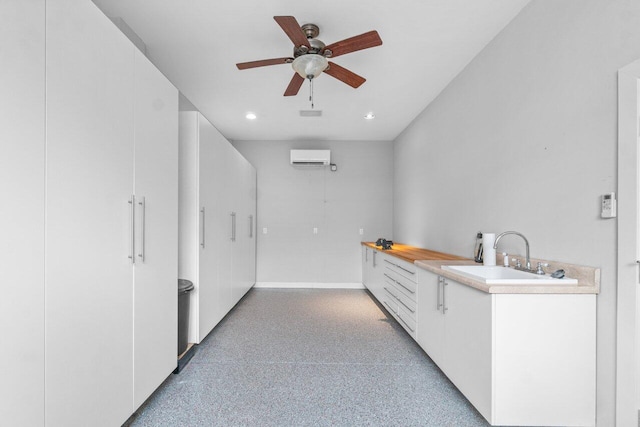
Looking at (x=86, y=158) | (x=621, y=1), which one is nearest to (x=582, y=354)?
(x=621, y=1)

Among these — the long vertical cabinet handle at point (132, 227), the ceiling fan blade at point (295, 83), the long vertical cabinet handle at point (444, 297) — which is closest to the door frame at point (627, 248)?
the long vertical cabinet handle at point (444, 297)

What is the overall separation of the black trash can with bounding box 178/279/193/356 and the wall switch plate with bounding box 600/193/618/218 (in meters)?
2.63

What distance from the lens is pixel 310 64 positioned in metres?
2.37

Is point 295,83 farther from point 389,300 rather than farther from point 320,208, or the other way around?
point 320,208

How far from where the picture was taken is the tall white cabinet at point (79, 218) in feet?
3.45

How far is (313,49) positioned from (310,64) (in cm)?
11

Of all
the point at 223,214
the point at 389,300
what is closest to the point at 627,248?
the point at 389,300

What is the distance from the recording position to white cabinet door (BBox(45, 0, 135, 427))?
1.19 m

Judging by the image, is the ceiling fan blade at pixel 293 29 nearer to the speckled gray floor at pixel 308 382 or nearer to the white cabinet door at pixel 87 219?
the white cabinet door at pixel 87 219

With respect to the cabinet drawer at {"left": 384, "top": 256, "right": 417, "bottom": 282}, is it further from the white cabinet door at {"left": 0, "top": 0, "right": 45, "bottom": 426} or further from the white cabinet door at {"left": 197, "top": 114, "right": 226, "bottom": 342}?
the white cabinet door at {"left": 0, "top": 0, "right": 45, "bottom": 426}

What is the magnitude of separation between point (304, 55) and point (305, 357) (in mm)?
2371

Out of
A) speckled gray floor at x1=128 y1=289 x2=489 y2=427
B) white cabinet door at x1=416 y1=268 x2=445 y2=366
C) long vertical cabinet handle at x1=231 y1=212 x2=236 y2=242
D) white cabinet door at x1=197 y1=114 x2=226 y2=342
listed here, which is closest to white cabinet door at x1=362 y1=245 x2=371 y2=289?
speckled gray floor at x1=128 y1=289 x2=489 y2=427

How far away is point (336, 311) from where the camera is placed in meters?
4.13

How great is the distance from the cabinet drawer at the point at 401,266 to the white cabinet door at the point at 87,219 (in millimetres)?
2139
